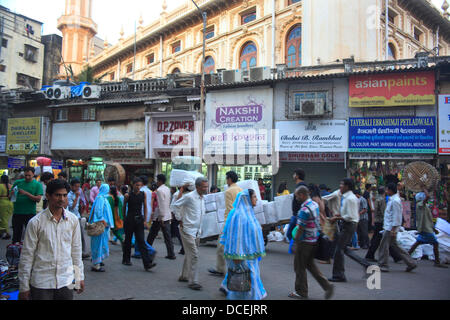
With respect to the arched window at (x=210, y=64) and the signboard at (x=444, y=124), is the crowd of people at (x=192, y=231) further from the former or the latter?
the arched window at (x=210, y=64)

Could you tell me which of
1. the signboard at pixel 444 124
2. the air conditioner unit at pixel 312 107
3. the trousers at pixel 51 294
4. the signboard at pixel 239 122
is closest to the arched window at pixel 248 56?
the signboard at pixel 239 122

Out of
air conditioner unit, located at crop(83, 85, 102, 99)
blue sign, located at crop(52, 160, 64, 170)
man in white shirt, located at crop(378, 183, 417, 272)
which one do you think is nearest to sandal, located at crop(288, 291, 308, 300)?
man in white shirt, located at crop(378, 183, 417, 272)

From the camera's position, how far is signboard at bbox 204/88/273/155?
15.8m

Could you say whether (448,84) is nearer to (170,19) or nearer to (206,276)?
(206,276)

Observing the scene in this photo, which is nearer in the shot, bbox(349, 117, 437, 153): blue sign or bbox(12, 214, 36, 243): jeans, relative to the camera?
bbox(12, 214, 36, 243): jeans

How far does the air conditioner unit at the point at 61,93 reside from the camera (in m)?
21.0

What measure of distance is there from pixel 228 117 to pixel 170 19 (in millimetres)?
16252

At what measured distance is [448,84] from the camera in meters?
13.5

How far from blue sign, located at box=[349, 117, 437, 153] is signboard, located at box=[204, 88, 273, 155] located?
3600mm

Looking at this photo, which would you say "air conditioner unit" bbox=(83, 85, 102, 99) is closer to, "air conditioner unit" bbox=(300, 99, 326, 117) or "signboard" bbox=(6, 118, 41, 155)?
"signboard" bbox=(6, 118, 41, 155)

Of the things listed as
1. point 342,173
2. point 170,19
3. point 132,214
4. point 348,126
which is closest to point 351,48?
point 348,126

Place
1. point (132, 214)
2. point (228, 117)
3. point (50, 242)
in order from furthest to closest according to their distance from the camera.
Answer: point (228, 117)
point (132, 214)
point (50, 242)

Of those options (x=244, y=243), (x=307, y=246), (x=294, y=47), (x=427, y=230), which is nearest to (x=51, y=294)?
(x=244, y=243)

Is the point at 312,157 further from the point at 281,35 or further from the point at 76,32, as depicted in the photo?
the point at 76,32
